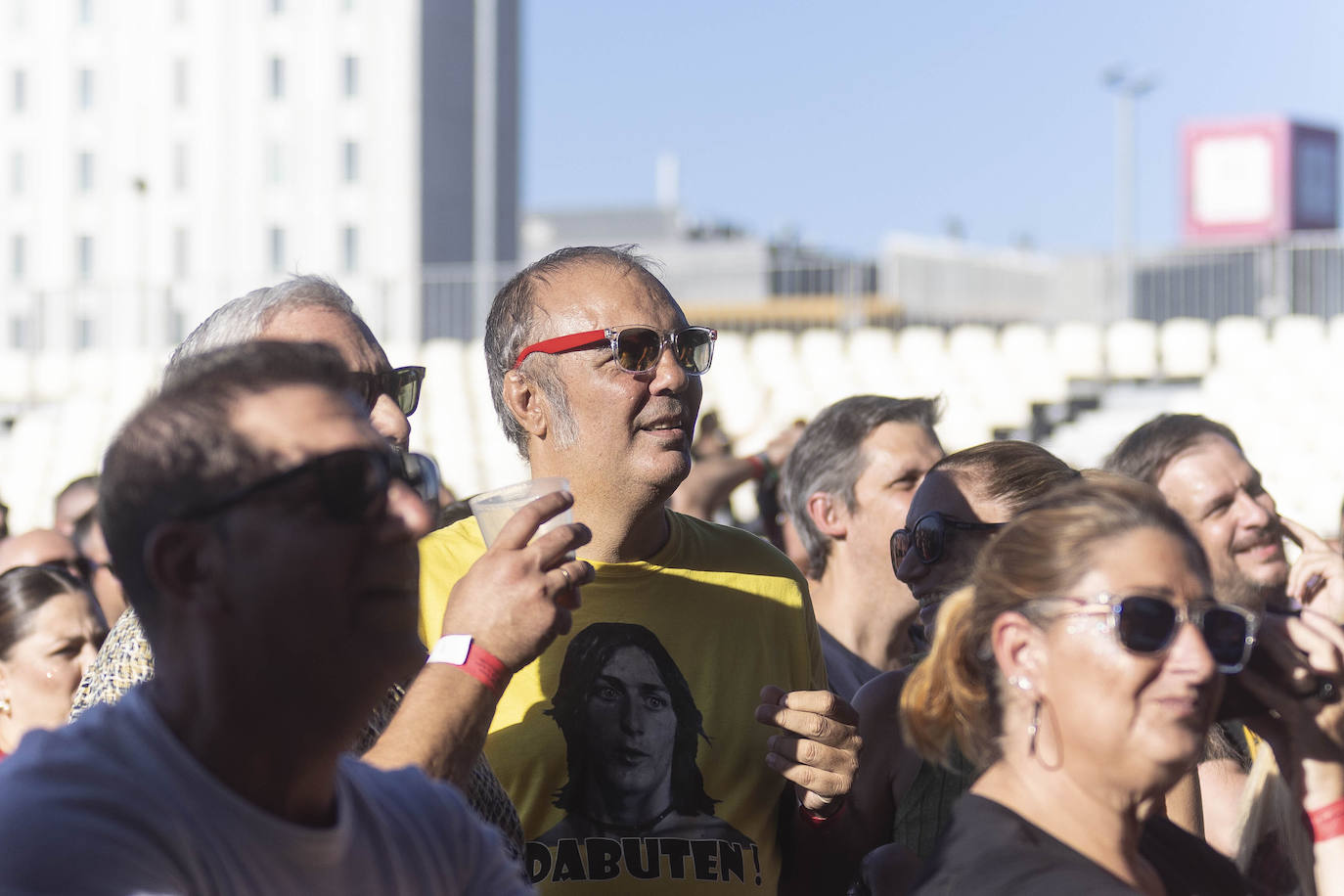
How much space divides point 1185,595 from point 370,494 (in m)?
1.13

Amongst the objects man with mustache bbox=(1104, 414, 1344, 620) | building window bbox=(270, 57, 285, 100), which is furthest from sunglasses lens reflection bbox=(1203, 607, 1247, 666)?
building window bbox=(270, 57, 285, 100)

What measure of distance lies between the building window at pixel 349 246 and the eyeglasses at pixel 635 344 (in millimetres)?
51203

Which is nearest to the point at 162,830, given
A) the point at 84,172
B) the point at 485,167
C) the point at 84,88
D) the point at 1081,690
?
the point at 1081,690

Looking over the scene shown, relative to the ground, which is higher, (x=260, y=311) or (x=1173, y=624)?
(x=260, y=311)

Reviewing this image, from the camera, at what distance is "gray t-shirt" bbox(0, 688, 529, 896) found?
46.8 inches

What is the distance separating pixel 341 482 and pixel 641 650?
1143 millimetres

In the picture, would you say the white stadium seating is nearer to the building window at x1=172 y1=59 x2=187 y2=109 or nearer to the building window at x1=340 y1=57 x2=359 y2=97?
the building window at x1=340 y1=57 x2=359 y2=97

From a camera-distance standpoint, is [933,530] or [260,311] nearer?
[260,311]

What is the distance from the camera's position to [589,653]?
2.41 metres

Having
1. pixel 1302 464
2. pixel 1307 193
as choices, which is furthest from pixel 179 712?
pixel 1307 193

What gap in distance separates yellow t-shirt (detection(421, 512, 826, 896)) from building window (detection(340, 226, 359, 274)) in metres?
51.3

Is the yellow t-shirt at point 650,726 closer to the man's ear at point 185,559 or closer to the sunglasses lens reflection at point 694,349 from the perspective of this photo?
the sunglasses lens reflection at point 694,349

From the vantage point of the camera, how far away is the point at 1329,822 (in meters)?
2.11

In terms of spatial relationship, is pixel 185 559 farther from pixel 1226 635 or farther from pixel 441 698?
pixel 1226 635
